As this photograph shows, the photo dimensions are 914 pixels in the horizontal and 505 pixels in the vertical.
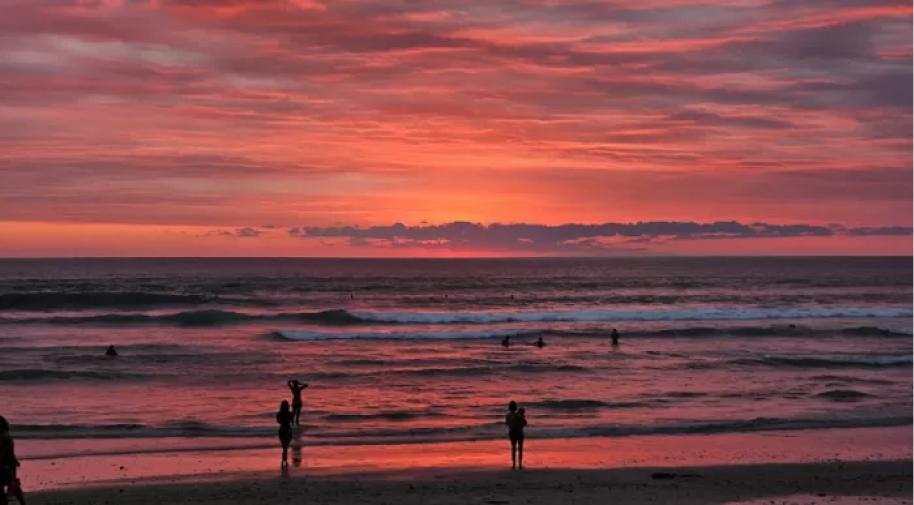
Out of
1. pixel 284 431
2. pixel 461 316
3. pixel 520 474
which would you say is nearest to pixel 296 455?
pixel 284 431

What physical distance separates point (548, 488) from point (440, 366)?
20804 millimetres

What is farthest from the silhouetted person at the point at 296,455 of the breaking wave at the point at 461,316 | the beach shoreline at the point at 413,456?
the breaking wave at the point at 461,316

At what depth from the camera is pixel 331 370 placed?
116ft

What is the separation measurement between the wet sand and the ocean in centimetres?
443

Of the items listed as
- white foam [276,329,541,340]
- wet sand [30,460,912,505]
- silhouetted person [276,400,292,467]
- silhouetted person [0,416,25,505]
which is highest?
silhouetted person [0,416,25,505]

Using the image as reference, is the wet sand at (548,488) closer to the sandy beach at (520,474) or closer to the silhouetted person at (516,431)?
the sandy beach at (520,474)

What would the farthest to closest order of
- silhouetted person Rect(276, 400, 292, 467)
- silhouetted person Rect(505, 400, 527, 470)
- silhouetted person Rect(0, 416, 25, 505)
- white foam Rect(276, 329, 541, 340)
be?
1. white foam Rect(276, 329, 541, 340)
2. silhouetted person Rect(276, 400, 292, 467)
3. silhouetted person Rect(505, 400, 527, 470)
4. silhouetted person Rect(0, 416, 25, 505)

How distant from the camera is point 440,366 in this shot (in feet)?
121

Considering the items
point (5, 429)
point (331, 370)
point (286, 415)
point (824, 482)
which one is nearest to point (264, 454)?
point (286, 415)

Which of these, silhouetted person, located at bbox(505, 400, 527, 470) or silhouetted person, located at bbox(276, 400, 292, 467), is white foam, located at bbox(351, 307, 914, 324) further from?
silhouetted person, located at bbox(505, 400, 527, 470)

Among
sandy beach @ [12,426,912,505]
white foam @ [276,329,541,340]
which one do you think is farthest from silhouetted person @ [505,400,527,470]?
white foam @ [276,329,541,340]

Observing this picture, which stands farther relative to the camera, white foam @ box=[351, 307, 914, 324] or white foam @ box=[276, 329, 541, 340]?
white foam @ box=[351, 307, 914, 324]

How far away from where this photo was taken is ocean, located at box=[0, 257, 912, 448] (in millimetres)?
23906

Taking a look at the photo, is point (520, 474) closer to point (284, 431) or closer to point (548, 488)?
point (548, 488)
